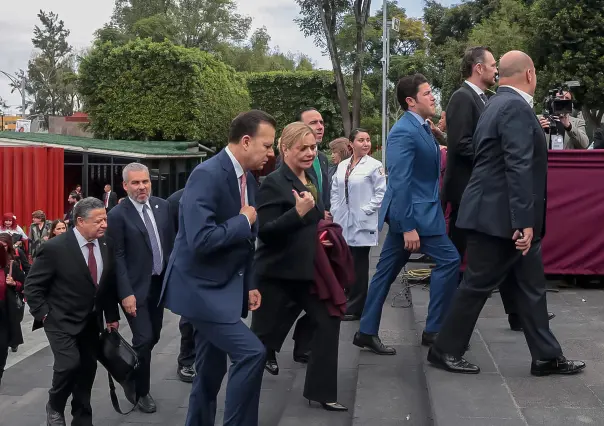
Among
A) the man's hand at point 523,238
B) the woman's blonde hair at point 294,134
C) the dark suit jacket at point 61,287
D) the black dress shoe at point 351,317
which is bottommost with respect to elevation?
the black dress shoe at point 351,317

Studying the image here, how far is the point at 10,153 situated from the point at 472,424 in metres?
16.3

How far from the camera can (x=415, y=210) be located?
5.87 metres

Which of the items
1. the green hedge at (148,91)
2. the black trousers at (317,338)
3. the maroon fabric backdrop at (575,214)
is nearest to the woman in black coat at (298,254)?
the black trousers at (317,338)

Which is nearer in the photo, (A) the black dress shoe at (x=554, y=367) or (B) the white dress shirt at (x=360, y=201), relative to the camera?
(A) the black dress shoe at (x=554, y=367)

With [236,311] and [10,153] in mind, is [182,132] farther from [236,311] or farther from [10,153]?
[236,311]

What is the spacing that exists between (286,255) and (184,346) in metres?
1.93

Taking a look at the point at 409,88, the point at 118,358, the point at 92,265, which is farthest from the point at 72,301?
the point at 409,88

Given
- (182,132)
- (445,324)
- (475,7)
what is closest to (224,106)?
(182,132)

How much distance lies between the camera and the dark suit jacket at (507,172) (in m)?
4.81

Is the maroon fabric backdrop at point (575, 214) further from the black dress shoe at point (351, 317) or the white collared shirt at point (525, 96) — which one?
the white collared shirt at point (525, 96)

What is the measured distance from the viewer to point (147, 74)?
1519 inches

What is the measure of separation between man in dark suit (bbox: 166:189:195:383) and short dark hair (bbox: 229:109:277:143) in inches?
93.7

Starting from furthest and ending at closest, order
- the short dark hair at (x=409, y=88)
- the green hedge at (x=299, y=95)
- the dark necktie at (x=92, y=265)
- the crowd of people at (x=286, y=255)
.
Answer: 1. the green hedge at (x=299, y=95)
2. the short dark hair at (x=409, y=88)
3. the dark necktie at (x=92, y=265)
4. the crowd of people at (x=286, y=255)

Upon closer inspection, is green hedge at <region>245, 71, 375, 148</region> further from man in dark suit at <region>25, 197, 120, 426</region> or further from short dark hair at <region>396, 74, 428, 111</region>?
man in dark suit at <region>25, 197, 120, 426</region>
